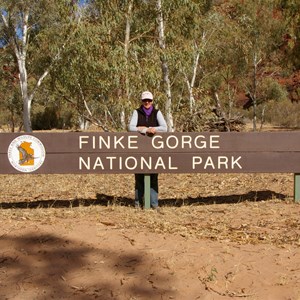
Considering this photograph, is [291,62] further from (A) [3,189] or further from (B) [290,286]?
(B) [290,286]

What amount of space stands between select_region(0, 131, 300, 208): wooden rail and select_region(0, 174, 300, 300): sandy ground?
0.59 meters

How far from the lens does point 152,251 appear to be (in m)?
4.98

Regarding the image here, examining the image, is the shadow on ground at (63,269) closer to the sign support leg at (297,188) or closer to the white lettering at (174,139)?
the white lettering at (174,139)

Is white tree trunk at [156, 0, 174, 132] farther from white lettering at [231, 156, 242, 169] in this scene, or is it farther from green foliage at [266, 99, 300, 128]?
green foliage at [266, 99, 300, 128]

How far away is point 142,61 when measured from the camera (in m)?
17.6

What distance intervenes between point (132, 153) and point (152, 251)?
105 inches

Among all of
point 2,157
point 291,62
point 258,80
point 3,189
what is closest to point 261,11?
point 291,62

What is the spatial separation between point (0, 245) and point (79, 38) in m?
13.1

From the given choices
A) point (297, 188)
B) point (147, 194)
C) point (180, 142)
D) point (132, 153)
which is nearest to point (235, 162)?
point (180, 142)

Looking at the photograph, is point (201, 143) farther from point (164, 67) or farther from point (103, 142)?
point (164, 67)

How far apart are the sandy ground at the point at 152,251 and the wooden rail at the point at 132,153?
593 mm

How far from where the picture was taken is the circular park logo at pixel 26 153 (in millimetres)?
7312

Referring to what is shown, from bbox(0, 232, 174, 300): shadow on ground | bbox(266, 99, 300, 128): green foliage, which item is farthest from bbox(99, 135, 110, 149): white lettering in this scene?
bbox(266, 99, 300, 128): green foliage

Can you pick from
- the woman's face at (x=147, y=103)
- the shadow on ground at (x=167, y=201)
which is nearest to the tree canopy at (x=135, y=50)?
the shadow on ground at (x=167, y=201)
